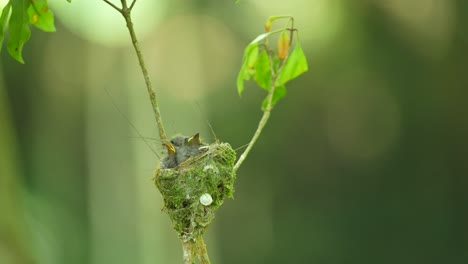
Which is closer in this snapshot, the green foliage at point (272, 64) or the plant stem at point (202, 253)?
the plant stem at point (202, 253)

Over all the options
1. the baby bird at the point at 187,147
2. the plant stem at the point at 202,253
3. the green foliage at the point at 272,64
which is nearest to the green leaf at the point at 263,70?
the green foliage at the point at 272,64

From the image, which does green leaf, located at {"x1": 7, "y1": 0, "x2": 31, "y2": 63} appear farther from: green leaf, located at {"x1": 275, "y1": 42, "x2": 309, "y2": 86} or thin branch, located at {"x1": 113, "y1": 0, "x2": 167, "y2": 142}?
green leaf, located at {"x1": 275, "y1": 42, "x2": 309, "y2": 86}

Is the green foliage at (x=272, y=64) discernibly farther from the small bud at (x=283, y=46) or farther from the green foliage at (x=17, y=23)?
the green foliage at (x=17, y=23)

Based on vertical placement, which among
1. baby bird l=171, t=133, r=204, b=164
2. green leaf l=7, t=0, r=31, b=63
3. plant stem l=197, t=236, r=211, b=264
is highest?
green leaf l=7, t=0, r=31, b=63

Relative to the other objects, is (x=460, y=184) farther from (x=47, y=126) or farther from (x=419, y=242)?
(x=47, y=126)

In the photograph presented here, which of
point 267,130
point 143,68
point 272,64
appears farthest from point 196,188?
point 267,130

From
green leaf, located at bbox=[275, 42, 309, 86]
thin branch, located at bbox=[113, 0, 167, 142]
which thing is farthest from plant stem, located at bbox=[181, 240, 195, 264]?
green leaf, located at bbox=[275, 42, 309, 86]

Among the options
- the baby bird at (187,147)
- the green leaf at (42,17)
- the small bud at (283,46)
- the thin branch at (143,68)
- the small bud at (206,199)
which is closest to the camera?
the thin branch at (143,68)

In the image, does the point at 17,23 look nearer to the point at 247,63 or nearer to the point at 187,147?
the point at 247,63
